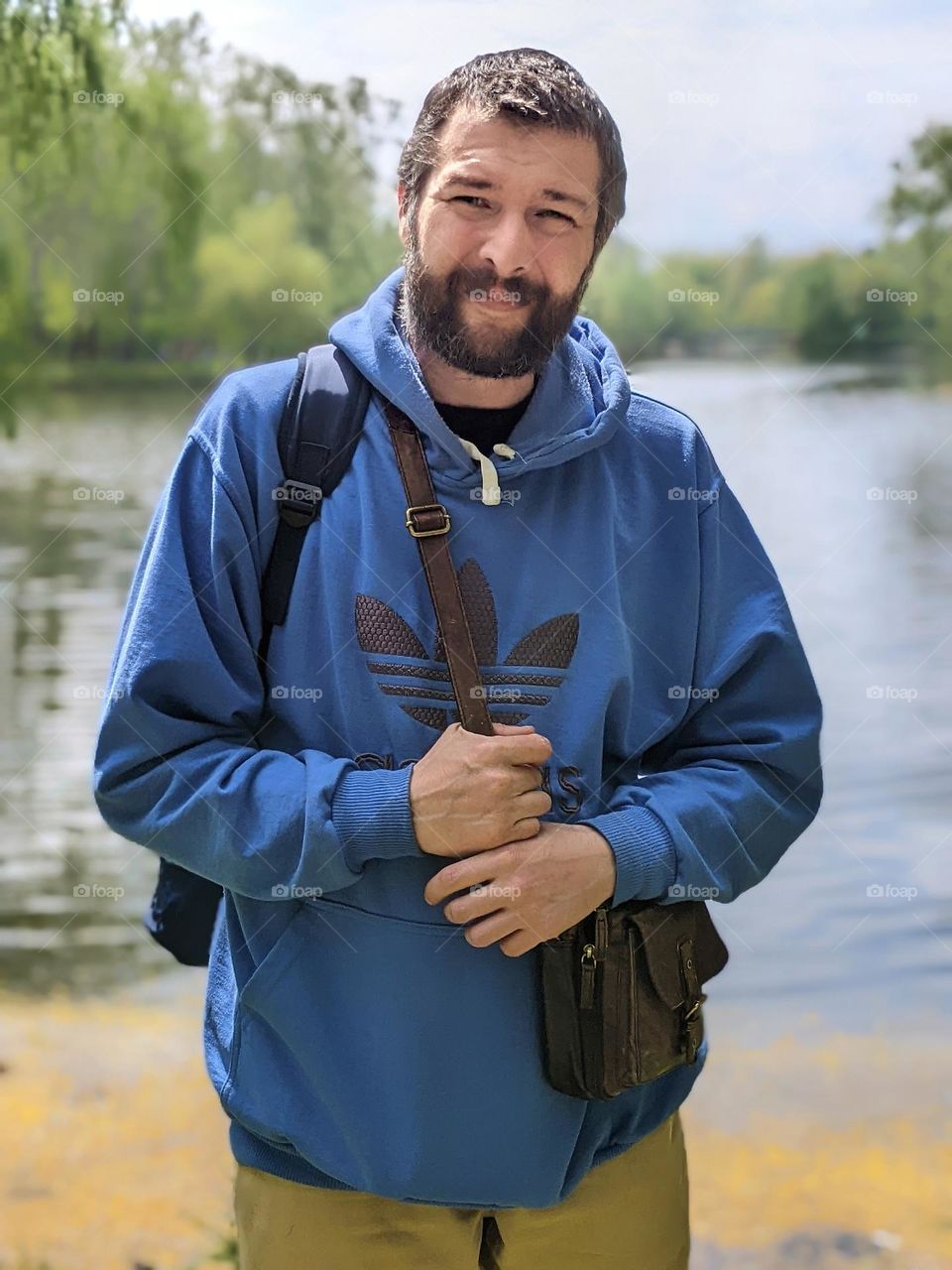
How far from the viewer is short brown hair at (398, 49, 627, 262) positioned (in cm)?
135

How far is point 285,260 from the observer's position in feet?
9.57

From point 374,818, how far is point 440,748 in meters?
0.09

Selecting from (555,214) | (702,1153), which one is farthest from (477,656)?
(702,1153)

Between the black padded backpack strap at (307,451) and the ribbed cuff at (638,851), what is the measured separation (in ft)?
1.23

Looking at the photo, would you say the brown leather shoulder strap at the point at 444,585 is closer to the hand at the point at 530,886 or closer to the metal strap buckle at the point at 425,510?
the metal strap buckle at the point at 425,510

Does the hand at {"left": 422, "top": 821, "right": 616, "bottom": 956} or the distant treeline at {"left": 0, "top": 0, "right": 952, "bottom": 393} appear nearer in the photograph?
the hand at {"left": 422, "top": 821, "right": 616, "bottom": 956}

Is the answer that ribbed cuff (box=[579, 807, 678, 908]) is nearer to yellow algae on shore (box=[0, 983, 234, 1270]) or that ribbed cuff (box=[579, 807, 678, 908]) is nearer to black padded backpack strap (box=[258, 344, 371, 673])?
black padded backpack strap (box=[258, 344, 371, 673])

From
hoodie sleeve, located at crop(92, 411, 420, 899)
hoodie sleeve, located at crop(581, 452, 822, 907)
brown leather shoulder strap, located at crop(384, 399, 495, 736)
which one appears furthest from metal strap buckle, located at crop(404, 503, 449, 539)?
hoodie sleeve, located at crop(581, 452, 822, 907)

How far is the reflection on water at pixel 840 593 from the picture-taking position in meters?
2.79

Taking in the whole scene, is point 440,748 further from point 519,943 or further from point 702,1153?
point 702,1153

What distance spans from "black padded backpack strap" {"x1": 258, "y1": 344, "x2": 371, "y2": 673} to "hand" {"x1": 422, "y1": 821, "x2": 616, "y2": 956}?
0.29 metres

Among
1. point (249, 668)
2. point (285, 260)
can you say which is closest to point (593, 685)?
point (249, 668)

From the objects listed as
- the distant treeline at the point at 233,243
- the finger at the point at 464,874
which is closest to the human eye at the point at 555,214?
the finger at the point at 464,874

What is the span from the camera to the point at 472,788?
1293 mm
